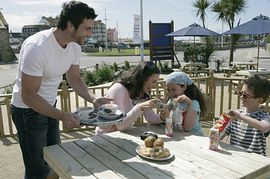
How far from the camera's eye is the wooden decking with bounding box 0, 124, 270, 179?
3.50 m

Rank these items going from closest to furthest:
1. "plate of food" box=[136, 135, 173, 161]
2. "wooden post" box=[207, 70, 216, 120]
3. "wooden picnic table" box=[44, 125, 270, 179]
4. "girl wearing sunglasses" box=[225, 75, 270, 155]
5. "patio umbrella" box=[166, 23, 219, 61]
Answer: "wooden picnic table" box=[44, 125, 270, 179], "plate of food" box=[136, 135, 173, 161], "girl wearing sunglasses" box=[225, 75, 270, 155], "wooden post" box=[207, 70, 216, 120], "patio umbrella" box=[166, 23, 219, 61]

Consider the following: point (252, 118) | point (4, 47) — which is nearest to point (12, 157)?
point (252, 118)

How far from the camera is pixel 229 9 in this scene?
15438 mm

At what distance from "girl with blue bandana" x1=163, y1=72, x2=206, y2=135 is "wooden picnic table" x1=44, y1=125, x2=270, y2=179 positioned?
237 mm

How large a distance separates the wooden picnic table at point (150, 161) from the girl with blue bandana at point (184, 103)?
237mm

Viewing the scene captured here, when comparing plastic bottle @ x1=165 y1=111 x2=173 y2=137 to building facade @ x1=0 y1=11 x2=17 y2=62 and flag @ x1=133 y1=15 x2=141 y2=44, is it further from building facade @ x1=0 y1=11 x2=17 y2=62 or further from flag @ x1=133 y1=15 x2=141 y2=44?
building facade @ x1=0 y1=11 x2=17 y2=62

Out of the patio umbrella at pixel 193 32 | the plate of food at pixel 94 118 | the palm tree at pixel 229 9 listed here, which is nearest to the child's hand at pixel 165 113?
the plate of food at pixel 94 118

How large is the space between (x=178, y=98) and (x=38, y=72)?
1166 millimetres

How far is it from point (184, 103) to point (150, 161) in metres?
0.81

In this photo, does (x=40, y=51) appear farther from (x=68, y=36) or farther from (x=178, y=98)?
(x=178, y=98)

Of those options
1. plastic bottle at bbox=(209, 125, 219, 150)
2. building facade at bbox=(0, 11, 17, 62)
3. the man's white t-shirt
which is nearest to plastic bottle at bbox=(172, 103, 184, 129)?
plastic bottle at bbox=(209, 125, 219, 150)

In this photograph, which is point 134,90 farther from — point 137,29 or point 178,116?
point 137,29

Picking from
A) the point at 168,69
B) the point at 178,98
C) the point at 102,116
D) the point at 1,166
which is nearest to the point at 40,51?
the point at 102,116

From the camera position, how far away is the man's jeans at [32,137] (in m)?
2.18
